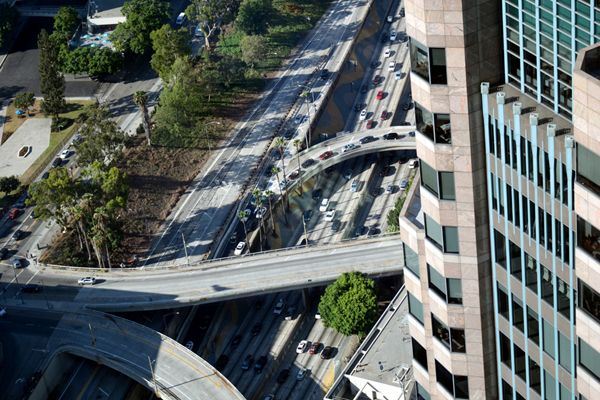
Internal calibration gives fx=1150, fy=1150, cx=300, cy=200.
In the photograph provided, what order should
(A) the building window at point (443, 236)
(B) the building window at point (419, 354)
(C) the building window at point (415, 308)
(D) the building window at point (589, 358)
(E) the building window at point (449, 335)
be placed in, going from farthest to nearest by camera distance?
1. (B) the building window at point (419, 354)
2. (C) the building window at point (415, 308)
3. (E) the building window at point (449, 335)
4. (A) the building window at point (443, 236)
5. (D) the building window at point (589, 358)

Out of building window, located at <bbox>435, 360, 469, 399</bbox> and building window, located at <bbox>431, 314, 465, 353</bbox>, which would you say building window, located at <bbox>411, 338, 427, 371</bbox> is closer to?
building window, located at <bbox>435, 360, 469, 399</bbox>

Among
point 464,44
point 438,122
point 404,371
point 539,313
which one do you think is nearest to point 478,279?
point 539,313

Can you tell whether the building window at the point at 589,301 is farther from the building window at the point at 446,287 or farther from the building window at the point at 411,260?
the building window at the point at 411,260

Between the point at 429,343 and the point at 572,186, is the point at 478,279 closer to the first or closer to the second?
the point at 429,343

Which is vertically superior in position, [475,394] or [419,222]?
[419,222]

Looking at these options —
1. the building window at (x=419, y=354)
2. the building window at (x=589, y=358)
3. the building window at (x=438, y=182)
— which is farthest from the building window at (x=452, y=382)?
the building window at (x=589, y=358)

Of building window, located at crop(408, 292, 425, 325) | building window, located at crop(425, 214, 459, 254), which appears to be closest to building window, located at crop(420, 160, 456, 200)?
building window, located at crop(425, 214, 459, 254)
